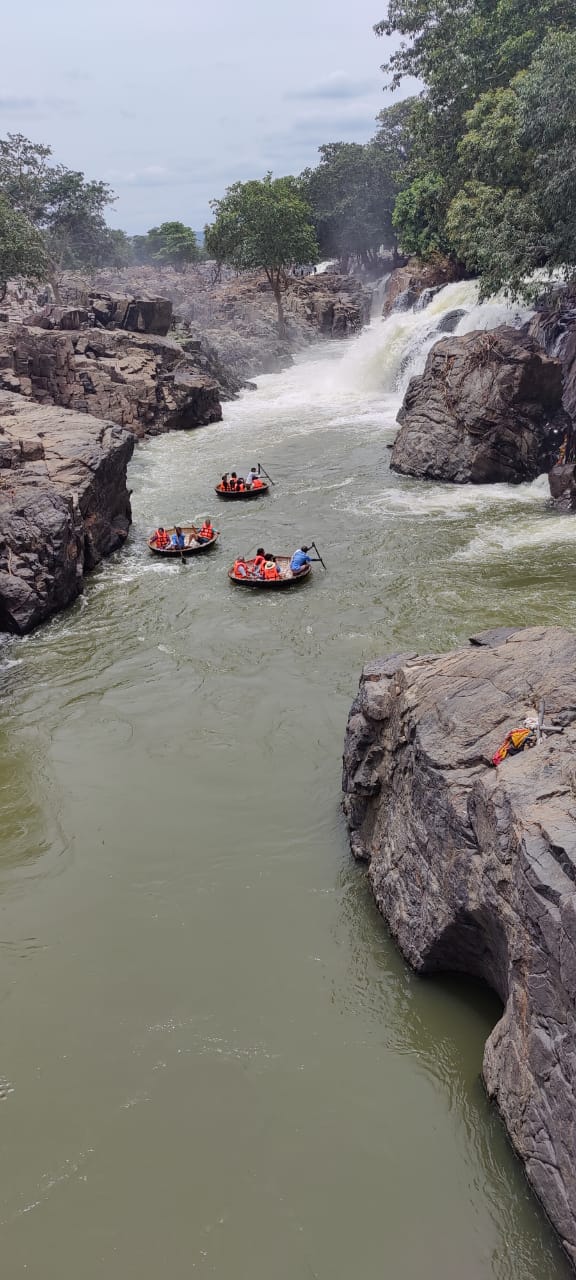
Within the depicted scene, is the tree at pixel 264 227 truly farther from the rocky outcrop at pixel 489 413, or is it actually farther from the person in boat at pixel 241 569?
the person in boat at pixel 241 569

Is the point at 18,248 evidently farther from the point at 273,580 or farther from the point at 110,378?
the point at 273,580

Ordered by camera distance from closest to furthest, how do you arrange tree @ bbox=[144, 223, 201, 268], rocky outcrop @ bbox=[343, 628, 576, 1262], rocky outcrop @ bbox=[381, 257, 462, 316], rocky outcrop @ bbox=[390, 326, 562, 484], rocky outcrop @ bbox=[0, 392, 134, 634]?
rocky outcrop @ bbox=[343, 628, 576, 1262], rocky outcrop @ bbox=[0, 392, 134, 634], rocky outcrop @ bbox=[390, 326, 562, 484], rocky outcrop @ bbox=[381, 257, 462, 316], tree @ bbox=[144, 223, 201, 268]

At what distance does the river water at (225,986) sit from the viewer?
19.7 feet

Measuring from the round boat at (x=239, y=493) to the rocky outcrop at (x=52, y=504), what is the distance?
11.4ft

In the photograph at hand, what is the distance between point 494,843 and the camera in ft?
22.7

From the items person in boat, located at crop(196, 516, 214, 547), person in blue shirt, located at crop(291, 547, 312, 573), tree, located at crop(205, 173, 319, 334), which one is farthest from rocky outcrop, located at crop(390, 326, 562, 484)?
tree, located at crop(205, 173, 319, 334)

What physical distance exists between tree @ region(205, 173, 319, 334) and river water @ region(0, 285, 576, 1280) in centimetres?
4001

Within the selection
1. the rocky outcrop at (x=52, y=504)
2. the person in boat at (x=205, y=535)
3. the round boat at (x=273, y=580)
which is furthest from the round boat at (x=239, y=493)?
the round boat at (x=273, y=580)

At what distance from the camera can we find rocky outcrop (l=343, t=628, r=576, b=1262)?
231 inches

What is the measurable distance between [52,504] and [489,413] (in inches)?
513

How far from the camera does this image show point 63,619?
1728 centimetres

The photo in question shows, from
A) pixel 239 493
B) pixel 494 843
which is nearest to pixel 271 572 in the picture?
pixel 239 493

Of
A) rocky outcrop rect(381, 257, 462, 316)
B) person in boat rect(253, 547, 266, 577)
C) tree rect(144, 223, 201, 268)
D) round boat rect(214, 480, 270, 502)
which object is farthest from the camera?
tree rect(144, 223, 201, 268)

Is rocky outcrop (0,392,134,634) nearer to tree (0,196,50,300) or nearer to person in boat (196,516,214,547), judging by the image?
person in boat (196,516,214,547)
